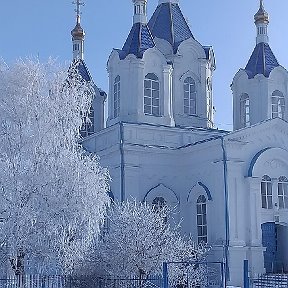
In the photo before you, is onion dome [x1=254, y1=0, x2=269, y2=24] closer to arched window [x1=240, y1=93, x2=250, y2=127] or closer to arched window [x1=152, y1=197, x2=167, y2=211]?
arched window [x1=240, y1=93, x2=250, y2=127]

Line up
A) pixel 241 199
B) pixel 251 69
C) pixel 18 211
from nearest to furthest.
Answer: pixel 18 211 → pixel 241 199 → pixel 251 69

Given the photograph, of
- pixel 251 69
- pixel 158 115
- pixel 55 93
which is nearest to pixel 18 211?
pixel 55 93

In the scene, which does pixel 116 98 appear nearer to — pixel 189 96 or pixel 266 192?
pixel 189 96

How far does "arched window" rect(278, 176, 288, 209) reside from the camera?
21.2 metres

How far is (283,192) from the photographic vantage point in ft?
69.9

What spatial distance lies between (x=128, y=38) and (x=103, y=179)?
869 centimetres

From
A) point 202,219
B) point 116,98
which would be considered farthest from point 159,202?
point 116,98

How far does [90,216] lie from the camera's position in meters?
15.0

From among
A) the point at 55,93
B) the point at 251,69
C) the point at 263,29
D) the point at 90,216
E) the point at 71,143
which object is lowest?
the point at 90,216

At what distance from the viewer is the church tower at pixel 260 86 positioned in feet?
79.2

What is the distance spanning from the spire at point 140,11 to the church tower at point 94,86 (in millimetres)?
2561

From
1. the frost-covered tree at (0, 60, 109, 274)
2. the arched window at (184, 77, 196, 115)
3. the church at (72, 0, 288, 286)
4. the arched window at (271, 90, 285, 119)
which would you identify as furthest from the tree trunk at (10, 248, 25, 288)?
the arched window at (271, 90, 285, 119)

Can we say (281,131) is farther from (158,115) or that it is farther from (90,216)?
(90,216)

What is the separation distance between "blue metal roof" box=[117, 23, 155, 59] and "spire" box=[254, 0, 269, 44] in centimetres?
453
